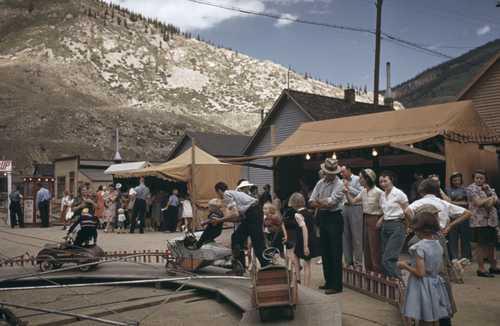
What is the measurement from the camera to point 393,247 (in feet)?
22.4

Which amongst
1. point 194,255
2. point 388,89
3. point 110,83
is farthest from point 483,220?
point 110,83

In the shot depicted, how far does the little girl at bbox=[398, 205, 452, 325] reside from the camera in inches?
172

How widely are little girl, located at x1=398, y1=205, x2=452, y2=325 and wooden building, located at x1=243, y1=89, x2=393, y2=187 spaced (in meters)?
18.7

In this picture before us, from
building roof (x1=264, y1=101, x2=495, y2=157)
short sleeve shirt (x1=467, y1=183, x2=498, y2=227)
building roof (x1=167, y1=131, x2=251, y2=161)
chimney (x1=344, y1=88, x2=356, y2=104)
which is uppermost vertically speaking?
chimney (x1=344, y1=88, x2=356, y2=104)

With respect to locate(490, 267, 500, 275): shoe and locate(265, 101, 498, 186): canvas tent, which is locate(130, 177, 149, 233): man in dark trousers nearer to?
locate(265, 101, 498, 186): canvas tent

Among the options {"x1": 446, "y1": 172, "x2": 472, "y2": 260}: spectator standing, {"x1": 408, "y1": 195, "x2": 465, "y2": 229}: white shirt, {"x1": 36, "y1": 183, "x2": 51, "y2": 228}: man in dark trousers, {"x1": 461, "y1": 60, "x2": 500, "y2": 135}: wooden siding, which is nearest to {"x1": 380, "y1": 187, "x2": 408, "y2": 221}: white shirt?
{"x1": 408, "y1": 195, "x2": 465, "y2": 229}: white shirt

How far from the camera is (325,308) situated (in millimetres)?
5773

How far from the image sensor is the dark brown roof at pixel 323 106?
78.2 feet

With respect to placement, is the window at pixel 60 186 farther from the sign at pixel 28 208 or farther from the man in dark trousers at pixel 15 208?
the man in dark trousers at pixel 15 208

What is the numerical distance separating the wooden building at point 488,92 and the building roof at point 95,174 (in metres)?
20.7

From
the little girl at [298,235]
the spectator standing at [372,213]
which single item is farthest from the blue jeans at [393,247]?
the little girl at [298,235]

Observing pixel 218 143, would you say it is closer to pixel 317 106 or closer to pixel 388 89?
pixel 317 106

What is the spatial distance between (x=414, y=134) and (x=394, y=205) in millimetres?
7097

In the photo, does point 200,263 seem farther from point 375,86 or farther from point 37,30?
point 37,30
